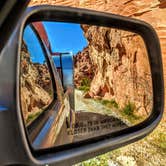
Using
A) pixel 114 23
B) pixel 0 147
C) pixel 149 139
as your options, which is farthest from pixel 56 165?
pixel 149 139

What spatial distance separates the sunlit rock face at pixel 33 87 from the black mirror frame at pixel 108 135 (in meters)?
0.07

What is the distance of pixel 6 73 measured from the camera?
0.84 meters

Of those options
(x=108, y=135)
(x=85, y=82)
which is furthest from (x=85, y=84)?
(x=108, y=135)

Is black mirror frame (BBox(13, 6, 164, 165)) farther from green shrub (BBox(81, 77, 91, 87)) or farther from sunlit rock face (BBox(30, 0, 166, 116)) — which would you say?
sunlit rock face (BBox(30, 0, 166, 116))

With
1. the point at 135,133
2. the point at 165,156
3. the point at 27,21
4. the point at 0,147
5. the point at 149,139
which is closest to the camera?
the point at 0,147

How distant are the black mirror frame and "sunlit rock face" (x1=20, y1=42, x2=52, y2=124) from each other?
73mm

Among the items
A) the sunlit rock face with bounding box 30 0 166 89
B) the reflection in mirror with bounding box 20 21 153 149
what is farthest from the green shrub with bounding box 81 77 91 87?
the sunlit rock face with bounding box 30 0 166 89

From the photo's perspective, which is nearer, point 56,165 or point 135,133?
point 56,165

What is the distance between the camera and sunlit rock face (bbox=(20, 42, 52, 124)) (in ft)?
3.13

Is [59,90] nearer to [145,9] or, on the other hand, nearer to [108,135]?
[108,135]

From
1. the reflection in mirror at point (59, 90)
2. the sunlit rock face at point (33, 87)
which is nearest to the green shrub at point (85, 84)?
the reflection in mirror at point (59, 90)

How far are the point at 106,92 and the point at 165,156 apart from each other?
432cm

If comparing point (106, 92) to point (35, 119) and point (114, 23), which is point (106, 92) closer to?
point (114, 23)

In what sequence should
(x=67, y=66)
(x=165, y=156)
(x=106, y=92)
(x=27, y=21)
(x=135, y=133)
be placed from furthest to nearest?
(x=165, y=156), (x=106, y=92), (x=135, y=133), (x=67, y=66), (x=27, y=21)
